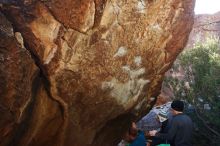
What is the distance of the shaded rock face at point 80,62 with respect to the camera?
5.54m

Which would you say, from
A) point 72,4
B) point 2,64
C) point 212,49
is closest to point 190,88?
point 212,49

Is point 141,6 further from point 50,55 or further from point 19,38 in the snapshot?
point 19,38

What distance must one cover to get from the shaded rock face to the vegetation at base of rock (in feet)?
8.10

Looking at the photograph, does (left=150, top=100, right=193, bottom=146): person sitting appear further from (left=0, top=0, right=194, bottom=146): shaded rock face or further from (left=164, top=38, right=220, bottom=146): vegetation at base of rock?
(left=164, top=38, right=220, bottom=146): vegetation at base of rock

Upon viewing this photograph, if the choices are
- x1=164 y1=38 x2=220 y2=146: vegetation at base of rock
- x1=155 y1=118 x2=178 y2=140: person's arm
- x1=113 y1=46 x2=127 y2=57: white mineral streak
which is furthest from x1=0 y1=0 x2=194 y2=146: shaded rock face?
x1=164 y1=38 x2=220 y2=146: vegetation at base of rock

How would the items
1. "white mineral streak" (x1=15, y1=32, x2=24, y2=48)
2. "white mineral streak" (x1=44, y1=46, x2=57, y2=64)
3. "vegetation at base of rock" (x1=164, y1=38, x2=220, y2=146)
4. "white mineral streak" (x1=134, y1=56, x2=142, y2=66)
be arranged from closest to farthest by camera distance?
"white mineral streak" (x1=15, y1=32, x2=24, y2=48) < "white mineral streak" (x1=44, y1=46, x2=57, y2=64) < "white mineral streak" (x1=134, y1=56, x2=142, y2=66) < "vegetation at base of rock" (x1=164, y1=38, x2=220, y2=146)

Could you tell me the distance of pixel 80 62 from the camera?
6191 mm

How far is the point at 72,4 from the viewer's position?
5.81m

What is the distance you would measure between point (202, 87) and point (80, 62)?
4.73m

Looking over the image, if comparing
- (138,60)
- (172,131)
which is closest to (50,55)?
(138,60)

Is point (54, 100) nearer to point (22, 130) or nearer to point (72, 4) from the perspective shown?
point (22, 130)

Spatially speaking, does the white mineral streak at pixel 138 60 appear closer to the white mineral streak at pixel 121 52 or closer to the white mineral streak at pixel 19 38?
the white mineral streak at pixel 121 52

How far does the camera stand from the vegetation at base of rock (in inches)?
376

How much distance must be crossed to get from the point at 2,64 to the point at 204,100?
6205 millimetres
